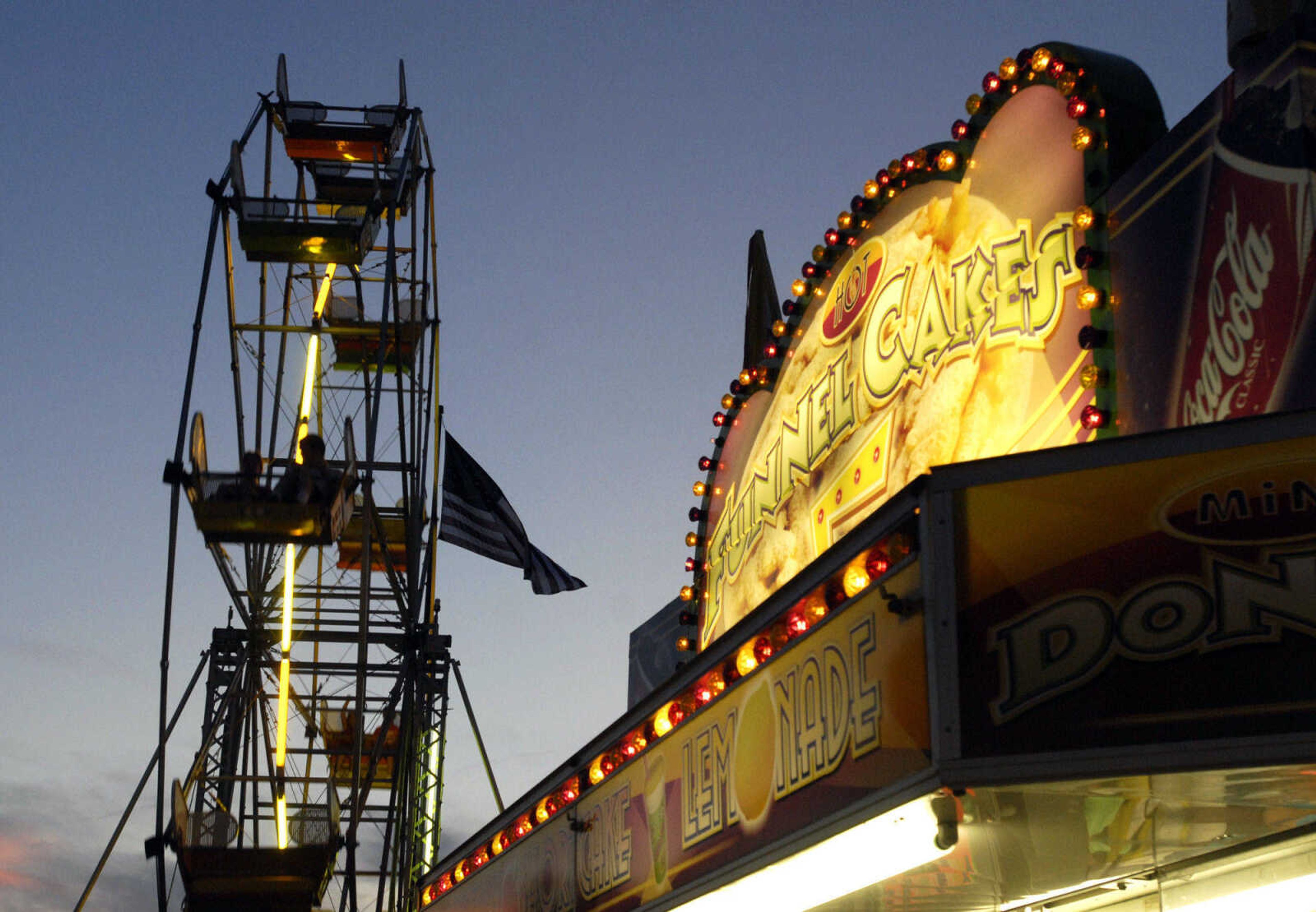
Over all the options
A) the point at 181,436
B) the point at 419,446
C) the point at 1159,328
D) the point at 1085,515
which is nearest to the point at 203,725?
the point at 419,446

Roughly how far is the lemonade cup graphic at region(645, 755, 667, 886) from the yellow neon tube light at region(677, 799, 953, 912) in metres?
0.22

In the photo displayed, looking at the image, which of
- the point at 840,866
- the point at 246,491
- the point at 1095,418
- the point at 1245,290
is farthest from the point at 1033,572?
the point at 246,491

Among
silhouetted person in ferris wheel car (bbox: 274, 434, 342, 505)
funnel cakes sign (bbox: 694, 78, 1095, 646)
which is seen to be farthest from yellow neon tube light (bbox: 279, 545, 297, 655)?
funnel cakes sign (bbox: 694, 78, 1095, 646)

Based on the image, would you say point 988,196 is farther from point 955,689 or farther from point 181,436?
point 181,436

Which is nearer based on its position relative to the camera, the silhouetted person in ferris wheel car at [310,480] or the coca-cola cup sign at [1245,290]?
the coca-cola cup sign at [1245,290]

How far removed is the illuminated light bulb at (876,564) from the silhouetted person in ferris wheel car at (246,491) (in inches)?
415

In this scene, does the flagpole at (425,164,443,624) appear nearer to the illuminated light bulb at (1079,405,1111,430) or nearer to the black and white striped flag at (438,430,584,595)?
the black and white striped flag at (438,430,584,595)

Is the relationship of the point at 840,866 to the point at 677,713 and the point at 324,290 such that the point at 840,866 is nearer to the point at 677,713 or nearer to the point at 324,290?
the point at 677,713

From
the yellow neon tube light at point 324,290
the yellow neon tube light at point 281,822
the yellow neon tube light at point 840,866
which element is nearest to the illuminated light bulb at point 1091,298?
the yellow neon tube light at point 840,866

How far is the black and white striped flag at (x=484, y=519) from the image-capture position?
2339 cm

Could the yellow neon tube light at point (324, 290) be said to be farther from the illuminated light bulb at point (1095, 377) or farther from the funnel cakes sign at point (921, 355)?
the illuminated light bulb at point (1095, 377)

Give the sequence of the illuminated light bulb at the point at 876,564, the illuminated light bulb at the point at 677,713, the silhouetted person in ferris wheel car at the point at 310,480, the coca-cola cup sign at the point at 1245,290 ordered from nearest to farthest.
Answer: the illuminated light bulb at the point at 876,564, the coca-cola cup sign at the point at 1245,290, the illuminated light bulb at the point at 677,713, the silhouetted person in ferris wheel car at the point at 310,480

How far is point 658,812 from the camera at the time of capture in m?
8.11

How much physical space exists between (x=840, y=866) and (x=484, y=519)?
57.3 feet
